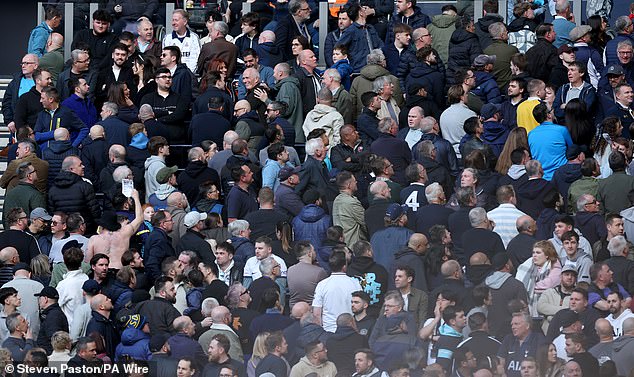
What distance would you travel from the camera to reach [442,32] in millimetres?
23281

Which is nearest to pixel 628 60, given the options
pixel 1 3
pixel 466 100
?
pixel 466 100

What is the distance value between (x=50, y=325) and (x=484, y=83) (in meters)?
6.66

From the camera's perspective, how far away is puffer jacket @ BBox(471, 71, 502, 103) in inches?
864

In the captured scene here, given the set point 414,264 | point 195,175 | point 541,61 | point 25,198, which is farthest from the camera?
point 541,61

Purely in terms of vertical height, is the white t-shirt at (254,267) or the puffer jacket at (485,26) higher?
the puffer jacket at (485,26)

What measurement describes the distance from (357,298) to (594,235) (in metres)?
2.81

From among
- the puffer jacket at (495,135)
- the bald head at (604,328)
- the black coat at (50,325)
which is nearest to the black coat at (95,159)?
the black coat at (50,325)

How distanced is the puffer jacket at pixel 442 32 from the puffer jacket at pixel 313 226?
15.4 ft

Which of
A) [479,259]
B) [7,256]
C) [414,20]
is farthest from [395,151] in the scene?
[7,256]

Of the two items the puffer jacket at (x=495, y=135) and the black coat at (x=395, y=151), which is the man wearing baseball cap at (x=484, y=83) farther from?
the black coat at (x=395, y=151)

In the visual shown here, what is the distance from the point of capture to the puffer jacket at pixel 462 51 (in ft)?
73.8

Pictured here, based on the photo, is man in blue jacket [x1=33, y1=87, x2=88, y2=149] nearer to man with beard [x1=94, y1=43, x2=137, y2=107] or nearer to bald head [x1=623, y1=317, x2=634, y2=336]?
man with beard [x1=94, y1=43, x2=137, y2=107]

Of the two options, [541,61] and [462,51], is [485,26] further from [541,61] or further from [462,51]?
[541,61]

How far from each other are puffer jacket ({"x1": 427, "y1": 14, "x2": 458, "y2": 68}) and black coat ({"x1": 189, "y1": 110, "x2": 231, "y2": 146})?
11.1ft
